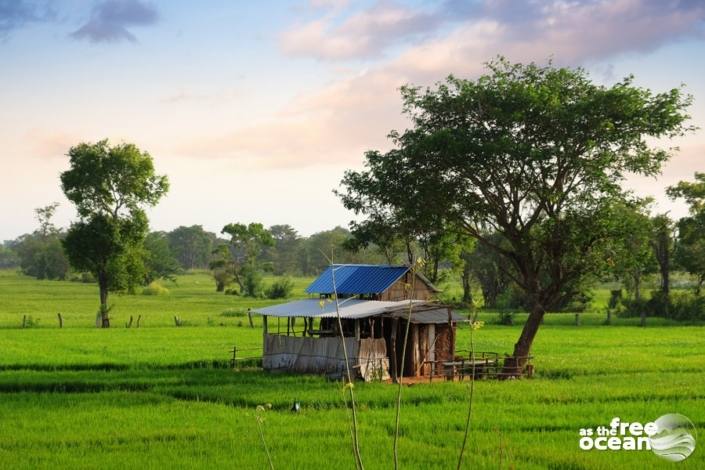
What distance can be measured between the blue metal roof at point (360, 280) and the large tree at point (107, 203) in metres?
33.7

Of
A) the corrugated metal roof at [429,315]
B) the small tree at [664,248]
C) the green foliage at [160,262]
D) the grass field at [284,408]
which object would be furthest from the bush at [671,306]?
the green foliage at [160,262]

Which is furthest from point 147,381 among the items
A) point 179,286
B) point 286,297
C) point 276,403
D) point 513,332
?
point 179,286

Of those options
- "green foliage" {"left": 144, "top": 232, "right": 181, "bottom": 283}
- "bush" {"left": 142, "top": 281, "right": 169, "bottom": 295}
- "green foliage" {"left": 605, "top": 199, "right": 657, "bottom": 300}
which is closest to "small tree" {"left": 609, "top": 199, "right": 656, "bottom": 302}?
"green foliage" {"left": 605, "top": 199, "right": 657, "bottom": 300}

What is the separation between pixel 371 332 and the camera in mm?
38531

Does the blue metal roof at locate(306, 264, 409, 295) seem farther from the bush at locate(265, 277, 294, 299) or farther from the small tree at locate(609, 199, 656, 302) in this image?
the bush at locate(265, 277, 294, 299)

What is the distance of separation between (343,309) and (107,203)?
4050 cm

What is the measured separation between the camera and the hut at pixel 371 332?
3825 cm

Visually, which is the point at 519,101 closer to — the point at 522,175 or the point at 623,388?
the point at 522,175

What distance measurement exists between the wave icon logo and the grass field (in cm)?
38

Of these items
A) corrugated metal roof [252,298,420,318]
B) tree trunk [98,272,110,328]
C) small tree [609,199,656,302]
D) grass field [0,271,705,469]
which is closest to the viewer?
grass field [0,271,705,469]

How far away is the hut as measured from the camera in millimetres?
38250

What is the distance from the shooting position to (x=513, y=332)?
2773 inches

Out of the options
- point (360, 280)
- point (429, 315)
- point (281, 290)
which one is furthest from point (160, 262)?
point (429, 315)

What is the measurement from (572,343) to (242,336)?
22.5 meters
